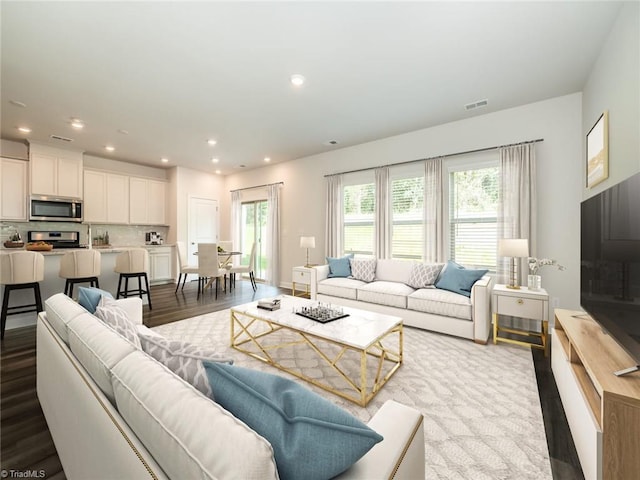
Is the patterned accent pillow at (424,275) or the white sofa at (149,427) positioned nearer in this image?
the white sofa at (149,427)

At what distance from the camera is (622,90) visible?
6.91ft

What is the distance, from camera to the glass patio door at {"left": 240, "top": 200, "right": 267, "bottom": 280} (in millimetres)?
6984

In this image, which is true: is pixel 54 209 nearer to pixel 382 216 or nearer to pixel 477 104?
pixel 382 216

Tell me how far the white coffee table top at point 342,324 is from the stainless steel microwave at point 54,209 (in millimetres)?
4844

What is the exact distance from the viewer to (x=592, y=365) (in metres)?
1.33

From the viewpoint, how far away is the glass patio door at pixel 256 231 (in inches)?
275

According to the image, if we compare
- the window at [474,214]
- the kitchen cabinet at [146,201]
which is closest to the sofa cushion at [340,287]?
the window at [474,214]

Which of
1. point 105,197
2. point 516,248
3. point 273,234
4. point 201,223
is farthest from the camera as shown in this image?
point 201,223

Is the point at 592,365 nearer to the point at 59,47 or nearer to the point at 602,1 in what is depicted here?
the point at 602,1

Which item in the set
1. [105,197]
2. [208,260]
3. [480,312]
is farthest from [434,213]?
[105,197]

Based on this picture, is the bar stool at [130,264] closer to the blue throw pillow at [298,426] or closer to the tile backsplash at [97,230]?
the tile backsplash at [97,230]

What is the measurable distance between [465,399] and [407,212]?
3.01 meters

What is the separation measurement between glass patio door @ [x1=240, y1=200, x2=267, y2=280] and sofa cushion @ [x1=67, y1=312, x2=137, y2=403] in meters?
5.72

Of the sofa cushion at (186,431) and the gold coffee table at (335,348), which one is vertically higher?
the sofa cushion at (186,431)
